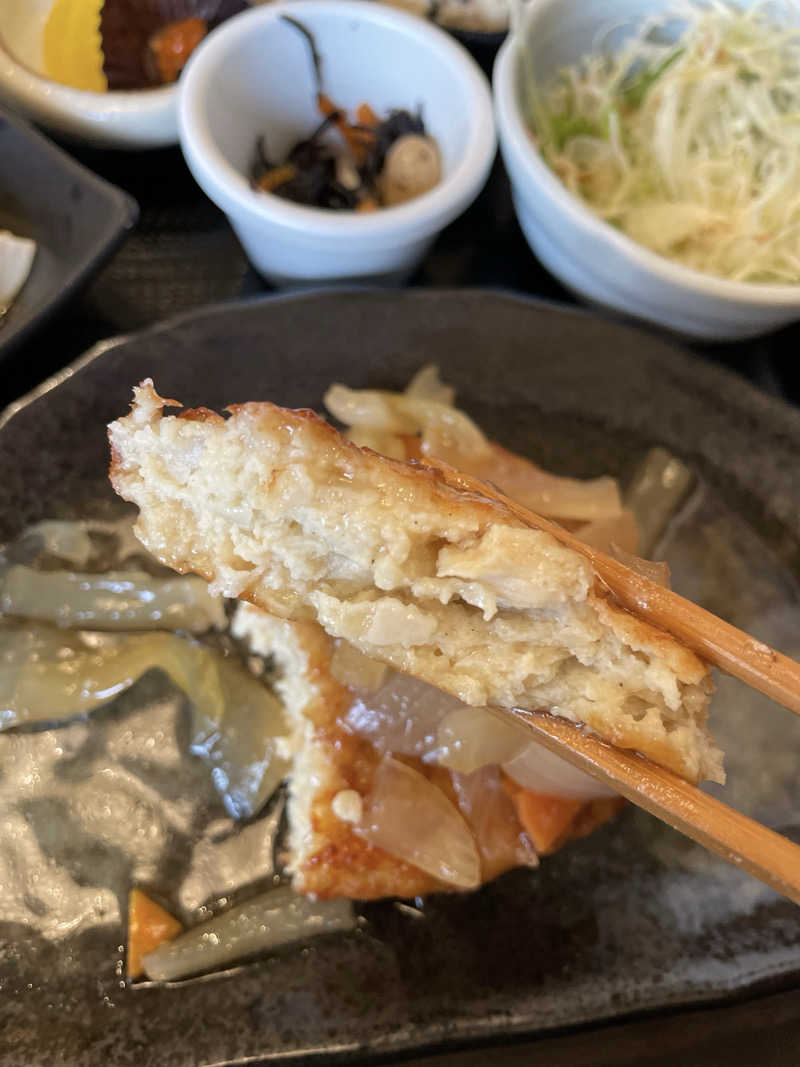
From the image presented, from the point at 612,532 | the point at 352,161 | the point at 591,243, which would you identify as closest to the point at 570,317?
the point at 591,243

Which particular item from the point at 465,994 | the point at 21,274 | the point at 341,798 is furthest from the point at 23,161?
the point at 465,994

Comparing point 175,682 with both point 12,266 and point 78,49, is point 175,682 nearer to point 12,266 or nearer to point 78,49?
point 12,266

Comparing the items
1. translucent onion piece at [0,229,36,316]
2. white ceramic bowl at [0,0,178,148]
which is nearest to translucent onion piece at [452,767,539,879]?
translucent onion piece at [0,229,36,316]

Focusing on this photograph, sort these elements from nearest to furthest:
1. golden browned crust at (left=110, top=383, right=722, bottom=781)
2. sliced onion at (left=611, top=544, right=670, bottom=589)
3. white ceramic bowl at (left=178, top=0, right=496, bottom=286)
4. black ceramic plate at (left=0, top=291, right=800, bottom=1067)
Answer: golden browned crust at (left=110, top=383, right=722, bottom=781), sliced onion at (left=611, top=544, right=670, bottom=589), black ceramic plate at (left=0, top=291, right=800, bottom=1067), white ceramic bowl at (left=178, top=0, right=496, bottom=286)

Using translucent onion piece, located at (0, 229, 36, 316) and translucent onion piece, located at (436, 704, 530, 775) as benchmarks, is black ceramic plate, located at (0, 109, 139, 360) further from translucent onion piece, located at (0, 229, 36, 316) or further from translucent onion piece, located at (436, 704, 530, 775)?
translucent onion piece, located at (436, 704, 530, 775)

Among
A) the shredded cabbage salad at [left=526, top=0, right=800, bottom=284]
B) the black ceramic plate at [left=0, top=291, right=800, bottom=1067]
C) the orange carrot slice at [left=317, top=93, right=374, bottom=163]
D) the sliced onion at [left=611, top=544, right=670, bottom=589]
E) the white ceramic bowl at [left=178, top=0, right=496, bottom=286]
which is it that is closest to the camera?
the sliced onion at [left=611, top=544, right=670, bottom=589]

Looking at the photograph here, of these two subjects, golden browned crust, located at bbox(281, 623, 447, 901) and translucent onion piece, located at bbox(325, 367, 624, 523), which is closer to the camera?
golden browned crust, located at bbox(281, 623, 447, 901)
